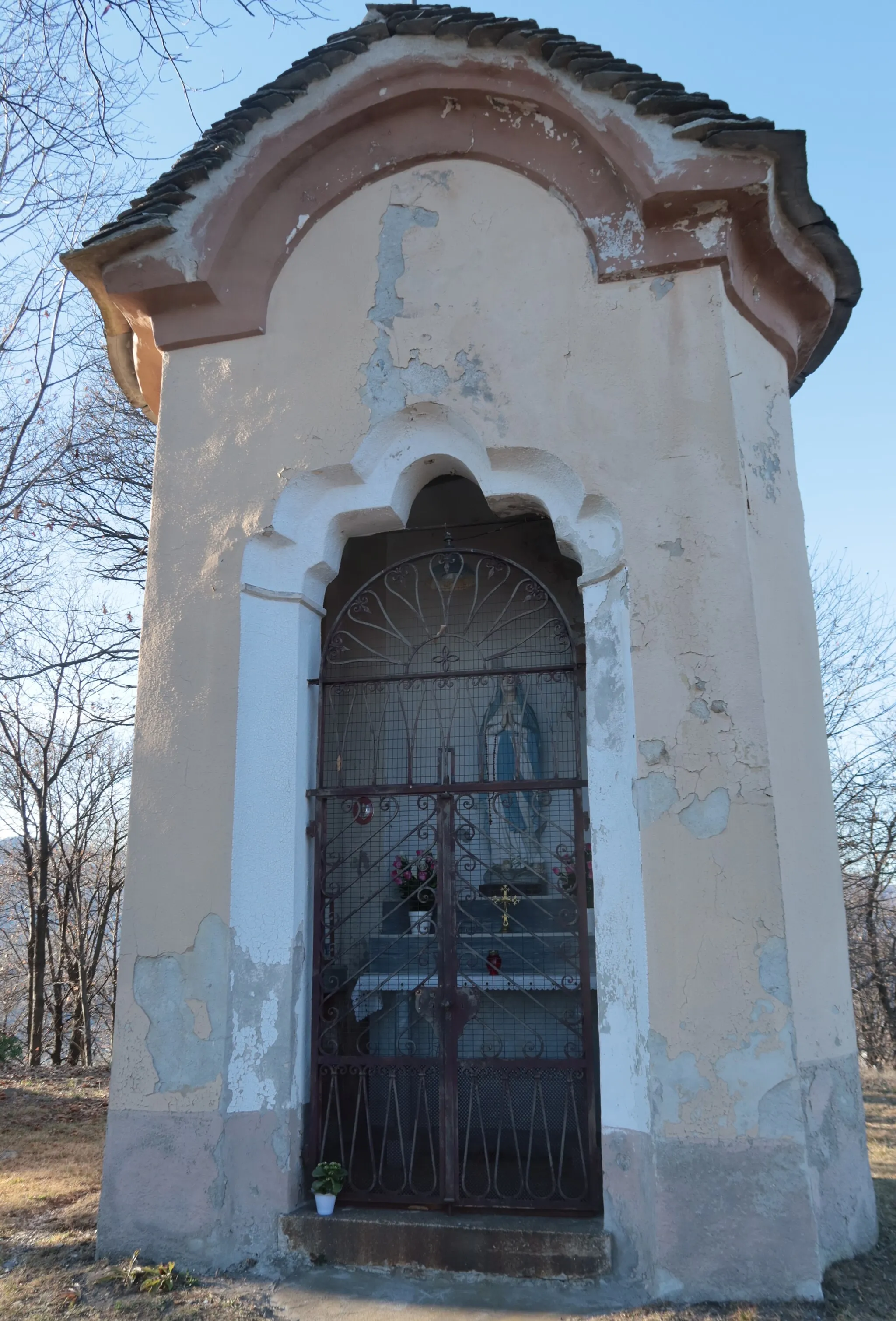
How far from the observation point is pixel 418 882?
19.3ft

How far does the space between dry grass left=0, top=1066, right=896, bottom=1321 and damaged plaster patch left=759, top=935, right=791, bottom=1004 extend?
44.0 inches

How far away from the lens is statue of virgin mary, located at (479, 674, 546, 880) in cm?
623

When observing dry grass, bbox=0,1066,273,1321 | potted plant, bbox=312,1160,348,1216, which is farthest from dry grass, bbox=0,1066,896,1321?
potted plant, bbox=312,1160,348,1216

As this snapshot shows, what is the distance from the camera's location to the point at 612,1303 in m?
3.88

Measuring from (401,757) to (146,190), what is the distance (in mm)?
3669

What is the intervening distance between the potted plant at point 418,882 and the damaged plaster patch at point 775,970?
215 cm

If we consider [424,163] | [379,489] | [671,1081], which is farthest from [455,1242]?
[424,163]

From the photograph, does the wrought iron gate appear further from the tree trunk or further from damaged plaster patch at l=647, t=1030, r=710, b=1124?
the tree trunk

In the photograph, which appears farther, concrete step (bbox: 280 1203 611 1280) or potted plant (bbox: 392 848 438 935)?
potted plant (bbox: 392 848 438 935)

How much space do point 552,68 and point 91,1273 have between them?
6156mm

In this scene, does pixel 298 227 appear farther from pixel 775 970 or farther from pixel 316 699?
pixel 775 970

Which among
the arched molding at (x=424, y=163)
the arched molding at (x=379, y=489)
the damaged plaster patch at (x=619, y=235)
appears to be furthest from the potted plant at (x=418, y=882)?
the damaged plaster patch at (x=619, y=235)

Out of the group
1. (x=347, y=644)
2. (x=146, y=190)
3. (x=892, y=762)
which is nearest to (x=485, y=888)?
(x=347, y=644)

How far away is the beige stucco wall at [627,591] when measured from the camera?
4090 mm
